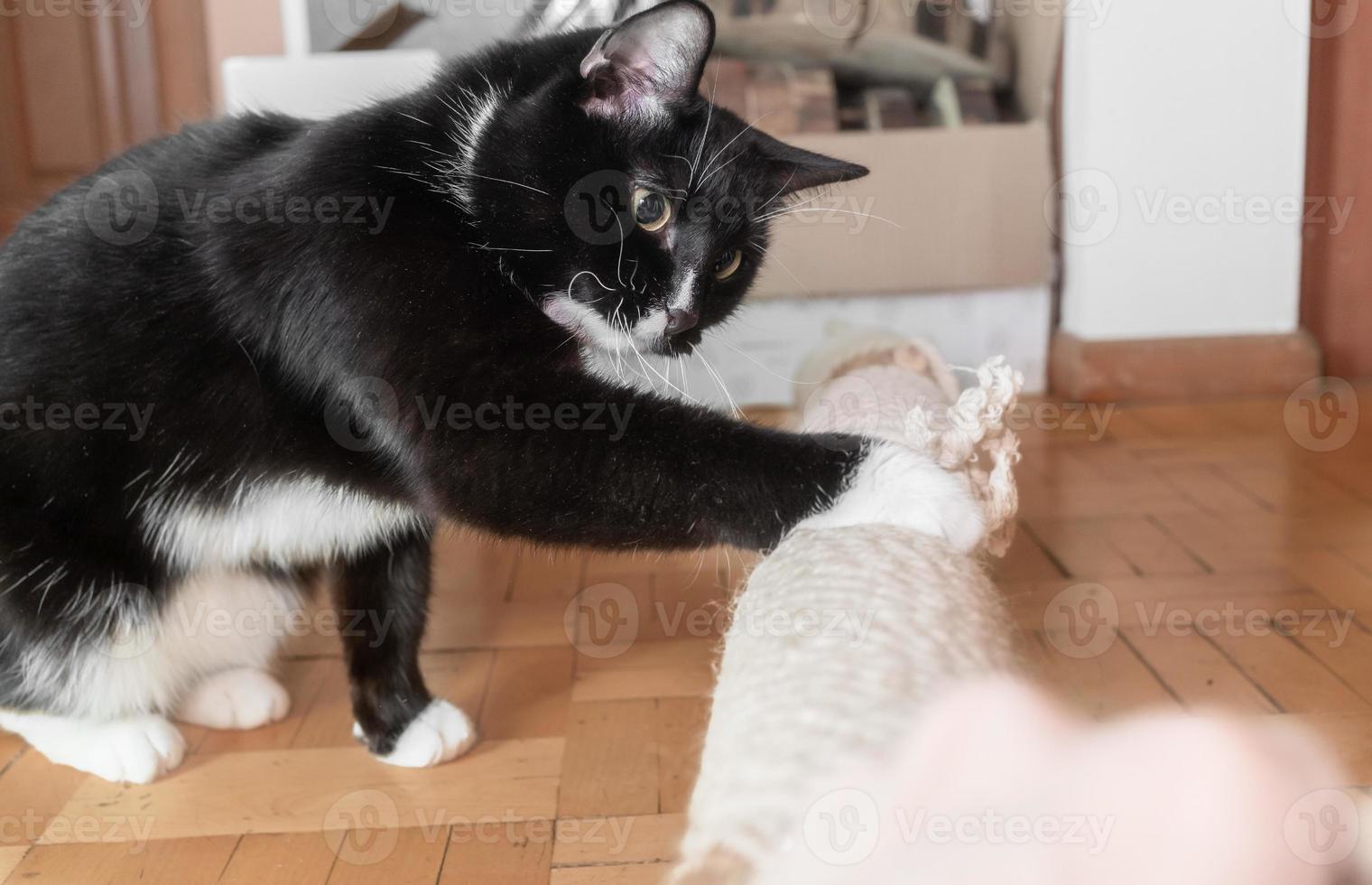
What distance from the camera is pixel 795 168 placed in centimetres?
100

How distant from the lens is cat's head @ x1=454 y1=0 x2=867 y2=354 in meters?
0.83

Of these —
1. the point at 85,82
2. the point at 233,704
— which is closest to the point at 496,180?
the point at 233,704

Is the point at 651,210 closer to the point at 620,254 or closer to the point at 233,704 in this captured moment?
the point at 620,254

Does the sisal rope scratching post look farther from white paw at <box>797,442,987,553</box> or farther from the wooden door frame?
the wooden door frame

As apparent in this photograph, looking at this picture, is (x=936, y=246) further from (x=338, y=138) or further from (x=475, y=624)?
(x=338, y=138)

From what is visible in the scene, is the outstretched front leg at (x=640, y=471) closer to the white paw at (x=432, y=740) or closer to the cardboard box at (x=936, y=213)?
the white paw at (x=432, y=740)

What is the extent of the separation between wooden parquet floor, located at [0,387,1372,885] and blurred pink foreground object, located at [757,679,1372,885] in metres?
0.33

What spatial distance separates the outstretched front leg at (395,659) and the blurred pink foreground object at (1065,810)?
1.80ft

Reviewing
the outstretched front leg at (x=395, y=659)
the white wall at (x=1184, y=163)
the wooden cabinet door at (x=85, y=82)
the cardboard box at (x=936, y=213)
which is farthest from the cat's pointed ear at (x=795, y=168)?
the wooden cabinet door at (x=85, y=82)

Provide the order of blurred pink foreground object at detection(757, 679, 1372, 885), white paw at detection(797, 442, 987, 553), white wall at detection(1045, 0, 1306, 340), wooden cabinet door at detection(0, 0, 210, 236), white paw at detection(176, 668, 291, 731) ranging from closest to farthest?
1. blurred pink foreground object at detection(757, 679, 1372, 885)
2. white paw at detection(797, 442, 987, 553)
3. white paw at detection(176, 668, 291, 731)
4. white wall at detection(1045, 0, 1306, 340)
5. wooden cabinet door at detection(0, 0, 210, 236)

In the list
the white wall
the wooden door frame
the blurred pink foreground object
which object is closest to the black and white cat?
the blurred pink foreground object

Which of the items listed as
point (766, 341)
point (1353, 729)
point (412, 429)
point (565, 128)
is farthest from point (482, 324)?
point (766, 341)

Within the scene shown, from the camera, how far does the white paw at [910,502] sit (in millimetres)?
674

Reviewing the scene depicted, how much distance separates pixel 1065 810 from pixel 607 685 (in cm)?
65
